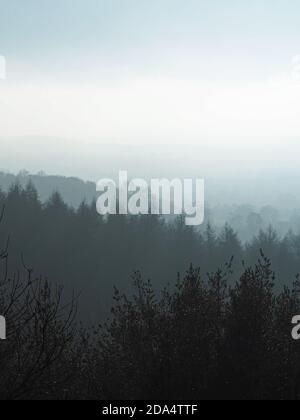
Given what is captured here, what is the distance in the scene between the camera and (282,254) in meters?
95.1

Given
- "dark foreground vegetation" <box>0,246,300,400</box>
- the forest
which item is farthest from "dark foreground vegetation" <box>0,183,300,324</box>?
"dark foreground vegetation" <box>0,246,300,400</box>

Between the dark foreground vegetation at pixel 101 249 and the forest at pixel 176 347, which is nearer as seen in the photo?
the forest at pixel 176 347

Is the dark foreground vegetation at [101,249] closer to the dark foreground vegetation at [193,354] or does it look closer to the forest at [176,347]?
the forest at [176,347]

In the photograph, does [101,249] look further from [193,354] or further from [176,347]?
[193,354]

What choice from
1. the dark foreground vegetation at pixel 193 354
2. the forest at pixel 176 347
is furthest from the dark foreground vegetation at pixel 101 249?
the dark foreground vegetation at pixel 193 354

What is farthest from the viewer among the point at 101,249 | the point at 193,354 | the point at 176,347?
the point at 101,249

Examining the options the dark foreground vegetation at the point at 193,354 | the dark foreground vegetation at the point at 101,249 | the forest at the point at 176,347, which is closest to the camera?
the forest at the point at 176,347

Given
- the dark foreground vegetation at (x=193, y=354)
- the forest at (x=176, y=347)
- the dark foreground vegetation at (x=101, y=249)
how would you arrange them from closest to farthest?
the forest at (x=176, y=347)
the dark foreground vegetation at (x=193, y=354)
the dark foreground vegetation at (x=101, y=249)

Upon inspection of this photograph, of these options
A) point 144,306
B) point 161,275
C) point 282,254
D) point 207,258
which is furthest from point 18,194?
point 144,306

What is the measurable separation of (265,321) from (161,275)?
67.7 m

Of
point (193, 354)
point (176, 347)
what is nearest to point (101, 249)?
point (176, 347)

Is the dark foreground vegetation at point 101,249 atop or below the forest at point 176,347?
atop
